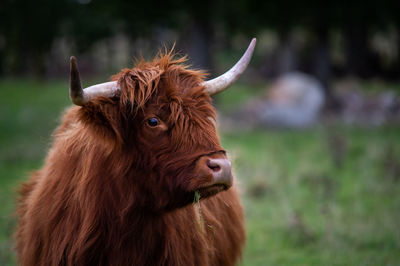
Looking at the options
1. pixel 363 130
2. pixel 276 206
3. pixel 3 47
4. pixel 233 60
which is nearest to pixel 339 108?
pixel 363 130

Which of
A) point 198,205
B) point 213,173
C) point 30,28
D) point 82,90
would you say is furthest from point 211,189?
point 30,28

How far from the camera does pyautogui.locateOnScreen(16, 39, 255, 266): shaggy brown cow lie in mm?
2678

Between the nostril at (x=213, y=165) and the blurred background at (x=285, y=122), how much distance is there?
45.5 inches

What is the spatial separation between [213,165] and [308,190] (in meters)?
5.56

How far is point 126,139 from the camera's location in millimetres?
2795

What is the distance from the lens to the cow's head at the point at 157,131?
265 centimetres

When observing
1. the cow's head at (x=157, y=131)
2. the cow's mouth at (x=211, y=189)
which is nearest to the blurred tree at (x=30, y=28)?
the cow's head at (x=157, y=131)

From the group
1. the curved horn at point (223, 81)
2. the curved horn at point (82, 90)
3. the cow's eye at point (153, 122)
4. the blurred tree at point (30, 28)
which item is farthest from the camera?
the blurred tree at point (30, 28)

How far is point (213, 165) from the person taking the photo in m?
2.53

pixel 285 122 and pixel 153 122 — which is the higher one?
pixel 153 122

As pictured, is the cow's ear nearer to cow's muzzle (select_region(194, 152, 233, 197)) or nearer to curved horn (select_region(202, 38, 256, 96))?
curved horn (select_region(202, 38, 256, 96))

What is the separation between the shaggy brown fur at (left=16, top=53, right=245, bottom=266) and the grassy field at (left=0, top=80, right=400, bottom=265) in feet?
3.56

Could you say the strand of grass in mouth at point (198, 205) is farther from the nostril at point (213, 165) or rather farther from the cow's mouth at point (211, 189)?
the nostril at point (213, 165)

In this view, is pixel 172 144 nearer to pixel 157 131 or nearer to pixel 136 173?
pixel 157 131
